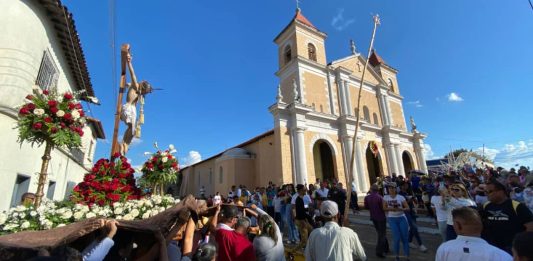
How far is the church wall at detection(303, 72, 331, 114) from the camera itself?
64.4 ft

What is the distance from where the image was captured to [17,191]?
280 inches

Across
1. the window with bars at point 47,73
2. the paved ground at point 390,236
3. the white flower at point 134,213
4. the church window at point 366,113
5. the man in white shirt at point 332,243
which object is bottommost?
the paved ground at point 390,236

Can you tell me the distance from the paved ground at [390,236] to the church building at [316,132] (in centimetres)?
554

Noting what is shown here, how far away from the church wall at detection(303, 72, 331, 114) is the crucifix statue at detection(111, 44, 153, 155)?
14.6 meters

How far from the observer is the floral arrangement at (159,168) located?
18.9ft

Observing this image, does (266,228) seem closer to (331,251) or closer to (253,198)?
(331,251)

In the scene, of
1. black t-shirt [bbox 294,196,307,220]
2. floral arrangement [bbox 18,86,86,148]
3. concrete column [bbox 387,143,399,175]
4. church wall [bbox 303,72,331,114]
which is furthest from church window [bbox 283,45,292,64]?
floral arrangement [bbox 18,86,86,148]

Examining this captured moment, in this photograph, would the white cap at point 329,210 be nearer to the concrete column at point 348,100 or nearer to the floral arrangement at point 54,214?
the floral arrangement at point 54,214

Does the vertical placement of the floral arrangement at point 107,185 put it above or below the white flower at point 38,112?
below

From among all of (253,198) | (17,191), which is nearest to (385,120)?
(253,198)

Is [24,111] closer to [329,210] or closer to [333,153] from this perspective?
[329,210]

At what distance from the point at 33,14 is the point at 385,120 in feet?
83.3

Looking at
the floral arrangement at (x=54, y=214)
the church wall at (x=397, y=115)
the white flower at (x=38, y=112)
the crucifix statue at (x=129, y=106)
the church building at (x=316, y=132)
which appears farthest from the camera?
the church wall at (x=397, y=115)

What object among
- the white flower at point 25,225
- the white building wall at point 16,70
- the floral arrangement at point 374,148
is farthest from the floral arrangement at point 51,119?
the floral arrangement at point 374,148
